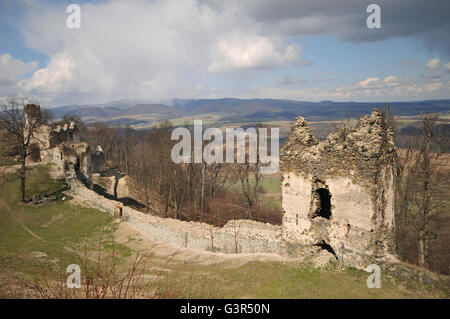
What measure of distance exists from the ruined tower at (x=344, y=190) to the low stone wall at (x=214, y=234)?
1.65 metres

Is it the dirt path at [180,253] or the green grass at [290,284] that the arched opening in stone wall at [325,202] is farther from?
the dirt path at [180,253]

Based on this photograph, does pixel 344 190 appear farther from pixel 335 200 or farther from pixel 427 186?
pixel 427 186

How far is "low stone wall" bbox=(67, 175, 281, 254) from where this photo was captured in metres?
16.1

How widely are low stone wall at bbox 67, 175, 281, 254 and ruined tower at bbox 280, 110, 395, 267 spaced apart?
165 cm

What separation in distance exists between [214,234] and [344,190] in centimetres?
877

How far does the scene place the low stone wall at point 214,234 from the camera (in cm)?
1614

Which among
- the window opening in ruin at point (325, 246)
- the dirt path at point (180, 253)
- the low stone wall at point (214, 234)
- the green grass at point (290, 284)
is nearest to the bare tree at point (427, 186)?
the window opening in ruin at point (325, 246)

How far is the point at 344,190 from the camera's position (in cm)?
1259

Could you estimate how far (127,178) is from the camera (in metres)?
39.0

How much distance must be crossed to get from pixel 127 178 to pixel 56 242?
20.4 m

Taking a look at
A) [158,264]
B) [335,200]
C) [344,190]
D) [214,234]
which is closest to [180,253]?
[158,264]

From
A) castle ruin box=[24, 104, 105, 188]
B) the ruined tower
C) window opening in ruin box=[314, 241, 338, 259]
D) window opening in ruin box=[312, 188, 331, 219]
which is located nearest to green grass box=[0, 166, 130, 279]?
castle ruin box=[24, 104, 105, 188]

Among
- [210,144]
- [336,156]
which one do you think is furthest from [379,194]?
[210,144]
